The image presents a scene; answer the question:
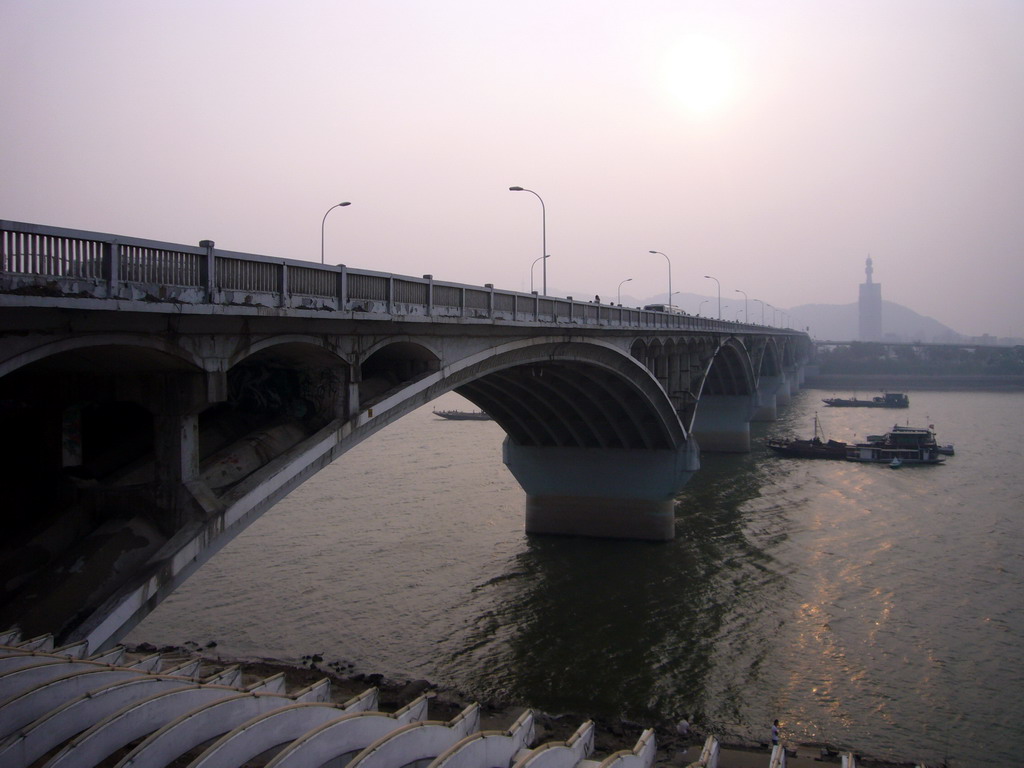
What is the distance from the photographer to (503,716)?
58.5 feet

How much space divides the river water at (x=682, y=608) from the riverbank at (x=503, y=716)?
518 mm

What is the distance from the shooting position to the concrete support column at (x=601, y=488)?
3269cm

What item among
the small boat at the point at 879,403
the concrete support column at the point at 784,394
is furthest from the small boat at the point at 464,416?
the small boat at the point at 879,403

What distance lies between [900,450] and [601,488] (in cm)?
2838

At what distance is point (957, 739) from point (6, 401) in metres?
18.7

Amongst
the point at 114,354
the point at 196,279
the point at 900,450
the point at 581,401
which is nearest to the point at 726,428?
the point at 900,450

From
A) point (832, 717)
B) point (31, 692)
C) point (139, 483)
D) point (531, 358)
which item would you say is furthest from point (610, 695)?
point (31, 692)

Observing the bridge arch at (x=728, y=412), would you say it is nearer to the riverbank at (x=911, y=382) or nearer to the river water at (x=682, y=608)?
the river water at (x=682, y=608)

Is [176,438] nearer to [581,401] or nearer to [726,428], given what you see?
[581,401]

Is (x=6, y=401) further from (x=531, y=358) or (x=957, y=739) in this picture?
(x=957, y=739)

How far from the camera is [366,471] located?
150ft

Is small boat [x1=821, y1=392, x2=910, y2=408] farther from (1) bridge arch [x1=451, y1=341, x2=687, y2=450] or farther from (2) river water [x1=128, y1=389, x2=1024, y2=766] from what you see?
(1) bridge arch [x1=451, y1=341, x2=687, y2=450]

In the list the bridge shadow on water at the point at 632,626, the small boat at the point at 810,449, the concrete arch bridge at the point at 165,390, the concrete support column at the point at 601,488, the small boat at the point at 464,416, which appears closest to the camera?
the concrete arch bridge at the point at 165,390

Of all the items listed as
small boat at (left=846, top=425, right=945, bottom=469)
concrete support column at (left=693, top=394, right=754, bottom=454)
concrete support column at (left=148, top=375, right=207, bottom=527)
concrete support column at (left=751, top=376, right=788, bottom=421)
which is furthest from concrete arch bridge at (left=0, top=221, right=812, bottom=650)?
concrete support column at (left=751, top=376, right=788, bottom=421)
